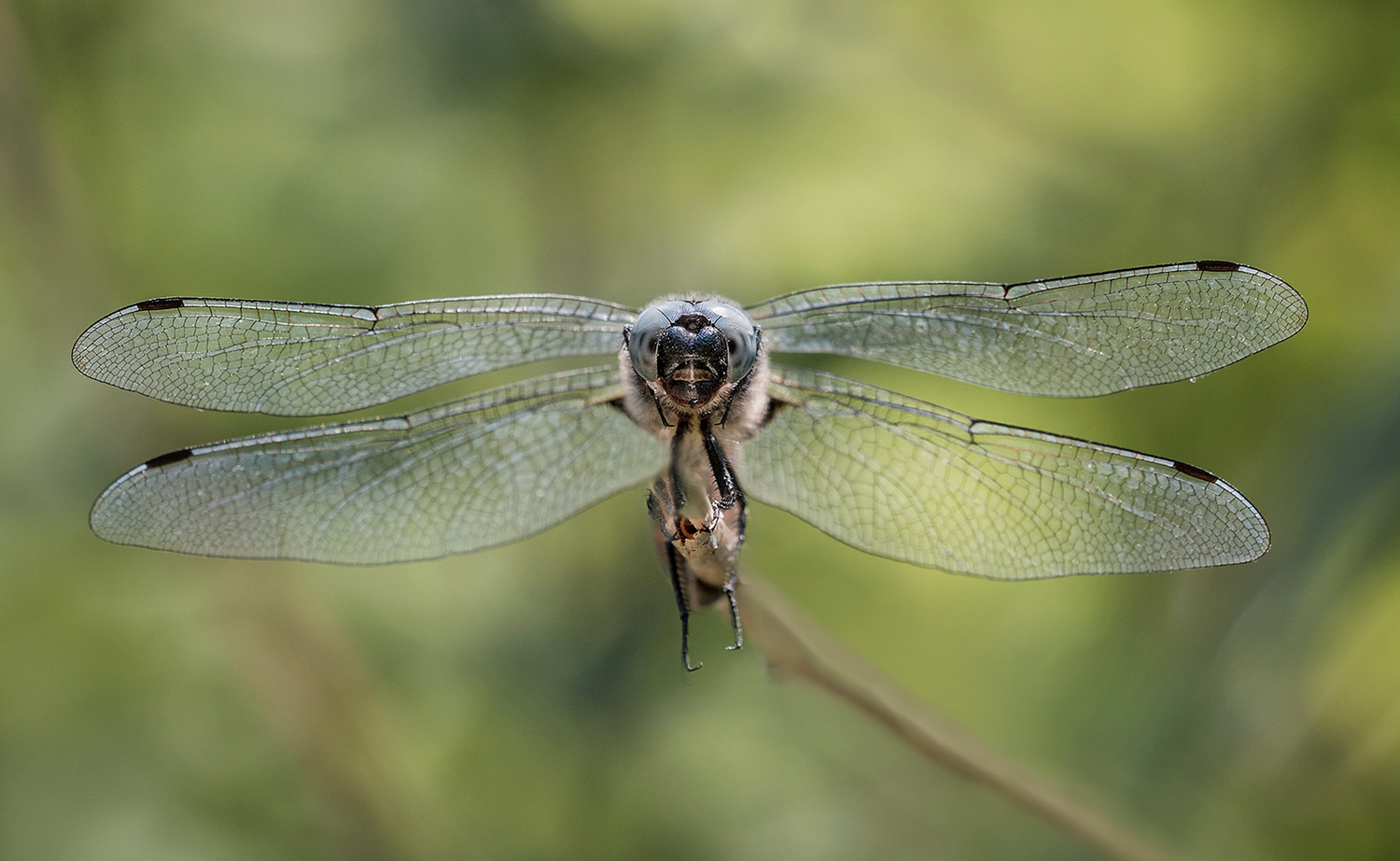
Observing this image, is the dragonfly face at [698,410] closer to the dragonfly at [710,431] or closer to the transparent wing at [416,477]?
the dragonfly at [710,431]

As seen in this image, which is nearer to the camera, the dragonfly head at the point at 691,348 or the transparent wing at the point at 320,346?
the dragonfly head at the point at 691,348

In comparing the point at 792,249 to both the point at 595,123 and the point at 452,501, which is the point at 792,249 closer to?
the point at 595,123

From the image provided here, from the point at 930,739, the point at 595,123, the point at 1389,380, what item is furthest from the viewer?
the point at 595,123

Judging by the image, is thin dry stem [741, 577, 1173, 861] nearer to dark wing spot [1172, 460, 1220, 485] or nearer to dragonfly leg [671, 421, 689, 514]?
dragonfly leg [671, 421, 689, 514]

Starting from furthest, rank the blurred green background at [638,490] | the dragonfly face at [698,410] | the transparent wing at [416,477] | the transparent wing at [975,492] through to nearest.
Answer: the blurred green background at [638,490]
the transparent wing at [416,477]
the transparent wing at [975,492]
the dragonfly face at [698,410]

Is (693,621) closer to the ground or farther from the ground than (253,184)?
closer to the ground

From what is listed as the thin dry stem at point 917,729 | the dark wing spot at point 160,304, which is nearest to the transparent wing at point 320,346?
the dark wing spot at point 160,304

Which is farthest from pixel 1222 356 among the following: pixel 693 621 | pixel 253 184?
pixel 253 184
